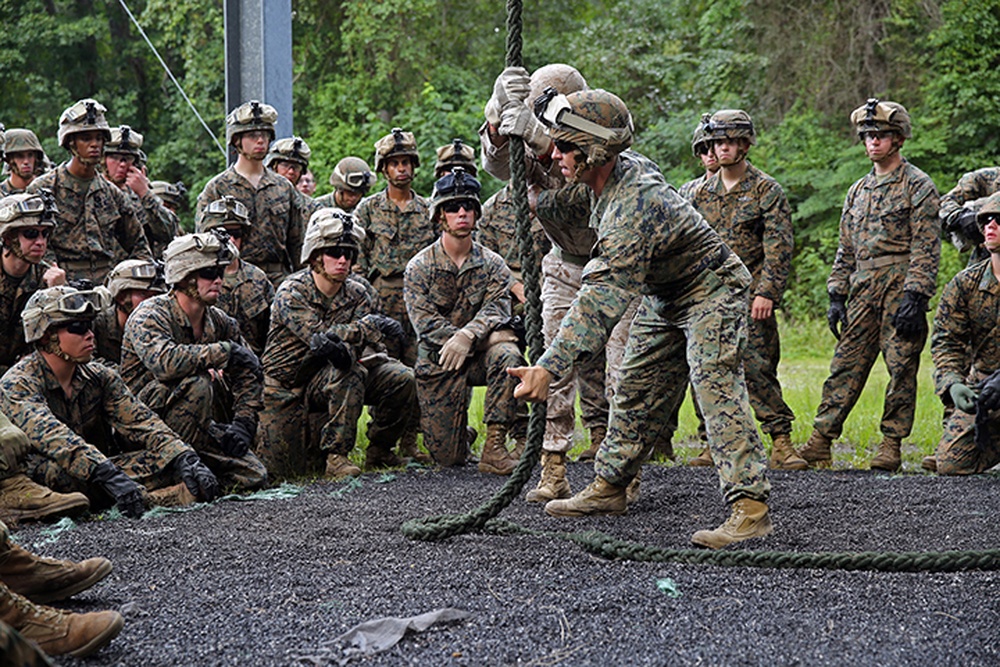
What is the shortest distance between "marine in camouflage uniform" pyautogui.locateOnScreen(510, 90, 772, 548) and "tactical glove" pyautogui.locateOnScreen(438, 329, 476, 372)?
270cm

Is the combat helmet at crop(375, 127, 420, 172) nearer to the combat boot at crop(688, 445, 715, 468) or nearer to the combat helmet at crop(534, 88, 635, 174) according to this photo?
the combat boot at crop(688, 445, 715, 468)

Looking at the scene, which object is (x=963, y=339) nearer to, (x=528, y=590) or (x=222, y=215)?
(x=528, y=590)

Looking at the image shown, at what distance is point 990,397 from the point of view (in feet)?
24.4

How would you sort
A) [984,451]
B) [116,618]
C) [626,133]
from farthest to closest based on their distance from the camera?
[984,451]
[626,133]
[116,618]

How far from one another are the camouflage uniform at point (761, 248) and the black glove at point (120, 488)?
4.29 metres

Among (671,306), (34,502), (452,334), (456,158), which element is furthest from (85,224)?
(671,306)

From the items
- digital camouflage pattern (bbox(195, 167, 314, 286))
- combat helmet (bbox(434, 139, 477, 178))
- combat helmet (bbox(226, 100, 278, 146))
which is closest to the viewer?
digital camouflage pattern (bbox(195, 167, 314, 286))

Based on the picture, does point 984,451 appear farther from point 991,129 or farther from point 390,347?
point 991,129

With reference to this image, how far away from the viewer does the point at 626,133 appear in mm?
→ 5250

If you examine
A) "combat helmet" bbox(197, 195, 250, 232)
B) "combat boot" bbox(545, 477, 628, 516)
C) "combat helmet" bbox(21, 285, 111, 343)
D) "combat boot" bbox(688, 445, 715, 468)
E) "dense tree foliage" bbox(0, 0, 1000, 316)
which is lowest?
"combat boot" bbox(688, 445, 715, 468)

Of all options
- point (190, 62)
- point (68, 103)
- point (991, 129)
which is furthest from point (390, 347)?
point (68, 103)

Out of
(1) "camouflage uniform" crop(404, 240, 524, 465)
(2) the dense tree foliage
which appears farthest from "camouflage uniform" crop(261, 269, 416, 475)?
(2) the dense tree foliage

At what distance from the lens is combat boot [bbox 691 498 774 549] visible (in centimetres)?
522

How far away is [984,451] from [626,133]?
390cm
